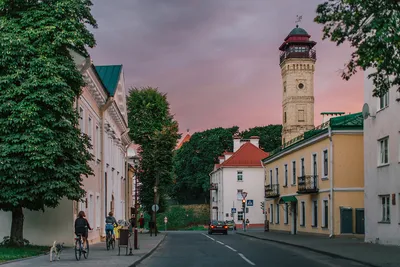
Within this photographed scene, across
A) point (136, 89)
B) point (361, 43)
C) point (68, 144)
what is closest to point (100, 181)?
point (68, 144)

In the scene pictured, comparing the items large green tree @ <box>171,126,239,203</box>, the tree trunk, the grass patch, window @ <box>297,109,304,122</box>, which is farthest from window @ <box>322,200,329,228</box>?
large green tree @ <box>171,126,239,203</box>

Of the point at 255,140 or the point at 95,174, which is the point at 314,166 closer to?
the point at 95,174


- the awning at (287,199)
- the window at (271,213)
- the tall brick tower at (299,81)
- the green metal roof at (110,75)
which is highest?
the tall brick tower at (299,81)

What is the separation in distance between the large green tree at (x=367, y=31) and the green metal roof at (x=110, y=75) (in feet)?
83.1

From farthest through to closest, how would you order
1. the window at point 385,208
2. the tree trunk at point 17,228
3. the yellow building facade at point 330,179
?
the yellow building facade at point 330,179, the window at point 385,208, the tree trunk at point 17,228

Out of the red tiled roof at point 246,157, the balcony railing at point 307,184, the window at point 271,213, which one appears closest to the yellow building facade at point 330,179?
the balcony railing at point 307,184

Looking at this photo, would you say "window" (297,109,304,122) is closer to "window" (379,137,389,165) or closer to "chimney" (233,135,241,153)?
"chimney" (233,135,241,153)

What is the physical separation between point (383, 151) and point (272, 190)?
27275mm

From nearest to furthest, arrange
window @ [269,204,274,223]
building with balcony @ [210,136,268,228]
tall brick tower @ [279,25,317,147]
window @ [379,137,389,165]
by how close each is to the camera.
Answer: window @ [379,137,389,165]
window @ [269,204,274,223]
building with balcony @ [210,136,268,228]
tall brick tower @ [279,25,317,147]

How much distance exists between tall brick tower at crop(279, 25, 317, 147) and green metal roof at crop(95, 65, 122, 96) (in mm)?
56041

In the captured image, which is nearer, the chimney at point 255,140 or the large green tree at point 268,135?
the chimney at point 255,140

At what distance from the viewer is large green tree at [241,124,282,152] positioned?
332 ft

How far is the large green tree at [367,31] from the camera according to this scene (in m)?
13.4

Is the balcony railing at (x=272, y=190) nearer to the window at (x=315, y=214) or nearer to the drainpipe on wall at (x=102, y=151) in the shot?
the window at (x=315, y=214)
